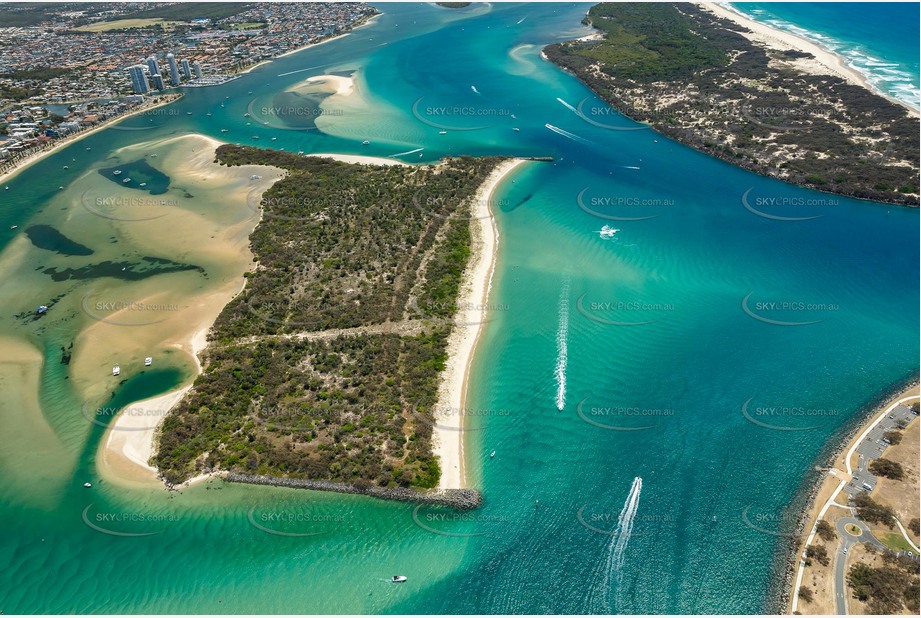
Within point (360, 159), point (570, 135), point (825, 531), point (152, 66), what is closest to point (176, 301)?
point (360, 159)

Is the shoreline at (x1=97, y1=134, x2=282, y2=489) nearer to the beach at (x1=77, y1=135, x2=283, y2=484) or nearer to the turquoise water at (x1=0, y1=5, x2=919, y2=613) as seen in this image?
the beach at (x1=77, y1=135, x2=283, y2=484)

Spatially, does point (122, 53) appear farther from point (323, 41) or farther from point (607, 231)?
point (607, 231)

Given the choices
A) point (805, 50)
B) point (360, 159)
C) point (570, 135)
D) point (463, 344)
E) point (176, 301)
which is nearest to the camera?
point (463, 344)

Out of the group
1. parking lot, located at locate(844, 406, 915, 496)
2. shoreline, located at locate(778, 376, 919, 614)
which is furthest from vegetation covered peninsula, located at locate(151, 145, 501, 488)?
parking lot, located at locate(844, 406, 915, 496)

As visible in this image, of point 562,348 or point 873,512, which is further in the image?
point 562,348

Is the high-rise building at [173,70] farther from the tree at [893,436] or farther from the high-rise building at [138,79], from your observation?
the tree at [893,436]

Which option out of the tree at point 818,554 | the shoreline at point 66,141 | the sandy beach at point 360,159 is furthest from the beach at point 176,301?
the tree at point 818,554
